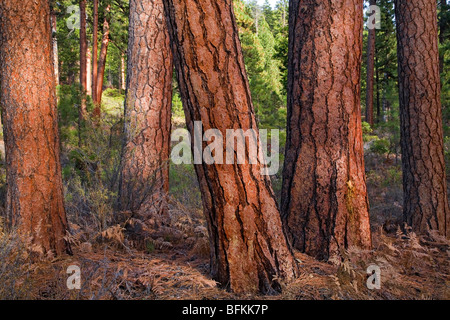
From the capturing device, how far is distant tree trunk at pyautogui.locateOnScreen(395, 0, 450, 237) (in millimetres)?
4586

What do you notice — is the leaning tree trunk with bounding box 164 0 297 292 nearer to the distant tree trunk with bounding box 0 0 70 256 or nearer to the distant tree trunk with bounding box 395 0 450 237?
the distant tree trunk with bounding box 0 0 70 256

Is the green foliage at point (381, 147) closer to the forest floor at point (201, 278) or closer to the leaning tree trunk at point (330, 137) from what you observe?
the forest floor at point (201, 278)

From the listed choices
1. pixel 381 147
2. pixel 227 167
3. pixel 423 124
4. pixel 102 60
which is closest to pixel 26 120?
pixel 227 167

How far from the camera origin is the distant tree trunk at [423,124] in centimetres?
459

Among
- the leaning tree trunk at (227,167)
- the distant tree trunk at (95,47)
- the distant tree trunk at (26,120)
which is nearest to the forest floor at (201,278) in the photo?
the leaning tree trunk at (227,167)

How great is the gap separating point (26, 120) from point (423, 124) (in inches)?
173

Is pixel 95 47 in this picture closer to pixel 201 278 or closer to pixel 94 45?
pixel 94 45

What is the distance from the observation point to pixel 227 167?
2.41 meters

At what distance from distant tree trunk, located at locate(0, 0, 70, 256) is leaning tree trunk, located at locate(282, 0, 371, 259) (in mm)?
2213

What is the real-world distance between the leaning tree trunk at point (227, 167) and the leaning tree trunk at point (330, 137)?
75 centimetres

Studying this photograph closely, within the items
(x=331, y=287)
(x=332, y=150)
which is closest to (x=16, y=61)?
(x=332, y=150)

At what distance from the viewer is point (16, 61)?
10.3 feet

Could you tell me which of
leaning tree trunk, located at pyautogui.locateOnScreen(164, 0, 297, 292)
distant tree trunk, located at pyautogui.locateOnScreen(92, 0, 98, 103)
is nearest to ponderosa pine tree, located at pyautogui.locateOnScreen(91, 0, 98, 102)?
distant tree trunk, located at pyautogui.locateOnScreen(92, 0, 98, 103)
